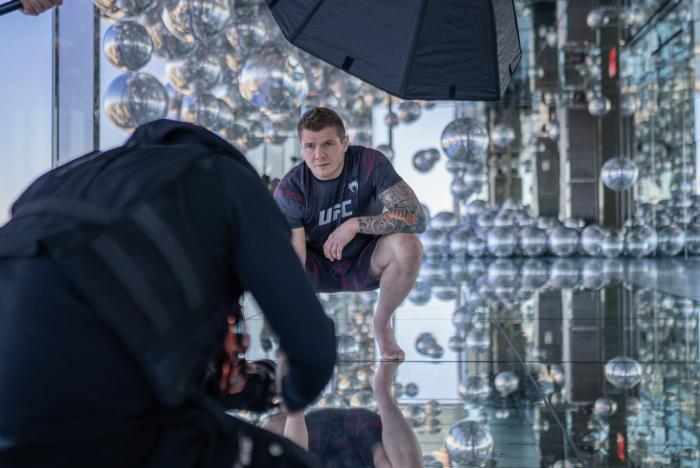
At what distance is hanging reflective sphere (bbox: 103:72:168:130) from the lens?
17.6 feet

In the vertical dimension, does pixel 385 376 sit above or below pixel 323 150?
below

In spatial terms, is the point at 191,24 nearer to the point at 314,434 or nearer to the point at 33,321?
the point at 314,434

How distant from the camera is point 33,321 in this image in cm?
95

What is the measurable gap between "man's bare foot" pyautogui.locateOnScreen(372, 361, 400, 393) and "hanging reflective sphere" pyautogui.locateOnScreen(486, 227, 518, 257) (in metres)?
9.29

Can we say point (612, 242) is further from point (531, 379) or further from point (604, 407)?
point (604, 407)

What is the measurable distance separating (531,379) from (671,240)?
423 inches

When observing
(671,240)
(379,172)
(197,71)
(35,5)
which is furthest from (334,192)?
(671,240)

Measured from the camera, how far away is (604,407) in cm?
274

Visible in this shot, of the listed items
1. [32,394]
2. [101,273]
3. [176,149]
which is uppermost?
[176,149]

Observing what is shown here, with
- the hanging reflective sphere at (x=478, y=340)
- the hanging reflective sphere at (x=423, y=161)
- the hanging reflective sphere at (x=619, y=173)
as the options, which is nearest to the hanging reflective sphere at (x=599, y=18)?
the hanging reflective sphere at (x=619, y=173)

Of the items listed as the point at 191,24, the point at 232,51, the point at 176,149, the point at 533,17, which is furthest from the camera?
the point at 533,17

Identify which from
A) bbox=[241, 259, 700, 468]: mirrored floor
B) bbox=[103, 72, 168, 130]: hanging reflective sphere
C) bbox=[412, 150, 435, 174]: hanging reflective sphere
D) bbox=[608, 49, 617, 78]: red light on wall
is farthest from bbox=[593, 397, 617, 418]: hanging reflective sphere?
bbox=[608, 49, 617, 78]: red light on wall

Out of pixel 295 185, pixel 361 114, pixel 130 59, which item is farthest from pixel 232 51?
pixel 361 114

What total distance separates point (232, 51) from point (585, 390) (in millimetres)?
4519
